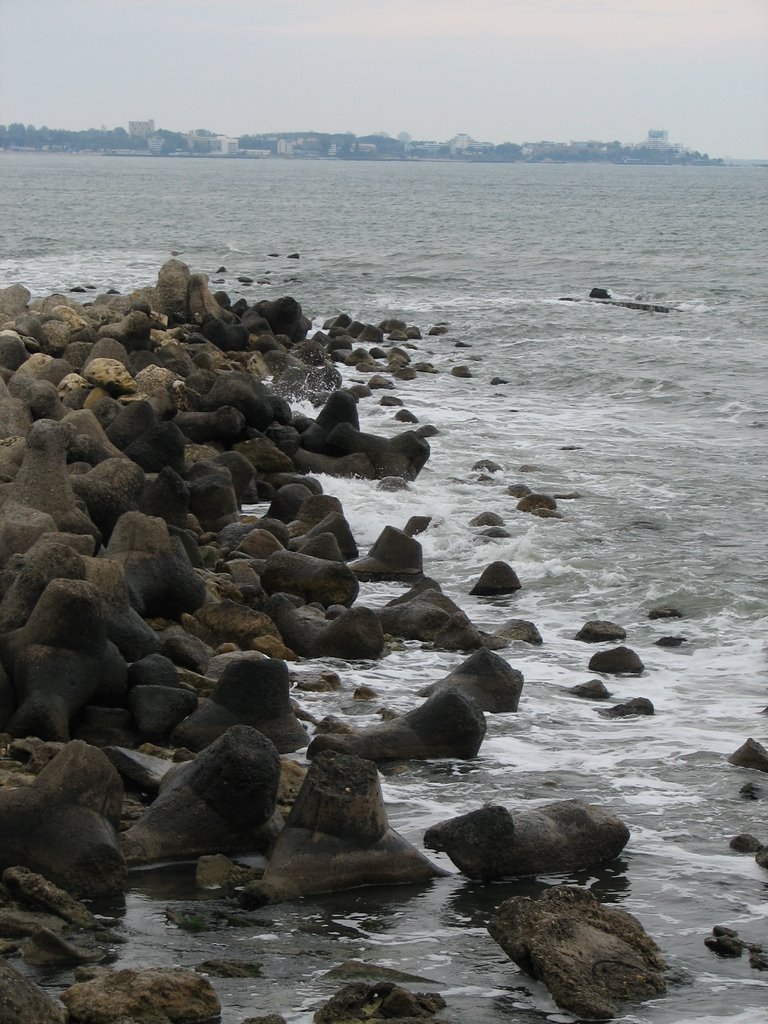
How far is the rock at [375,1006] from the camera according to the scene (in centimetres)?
545

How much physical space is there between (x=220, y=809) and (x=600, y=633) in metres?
5.24

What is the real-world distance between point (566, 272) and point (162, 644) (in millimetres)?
42733

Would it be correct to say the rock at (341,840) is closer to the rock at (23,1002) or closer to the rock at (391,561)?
the rock at (23,1002)

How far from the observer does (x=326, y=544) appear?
13125 mm

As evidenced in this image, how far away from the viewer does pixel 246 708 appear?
28.0ft

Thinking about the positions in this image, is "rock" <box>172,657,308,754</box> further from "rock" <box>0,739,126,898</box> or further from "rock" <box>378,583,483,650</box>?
"rock" <box>378,583,483,650</box>

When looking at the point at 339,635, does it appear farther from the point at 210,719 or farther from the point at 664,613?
the point at 664,613

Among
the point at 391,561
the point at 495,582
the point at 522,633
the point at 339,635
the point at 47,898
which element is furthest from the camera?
the point at 391,561

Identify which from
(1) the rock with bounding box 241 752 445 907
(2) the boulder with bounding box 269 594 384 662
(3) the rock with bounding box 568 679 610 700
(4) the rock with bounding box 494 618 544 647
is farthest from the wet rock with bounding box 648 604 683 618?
(1) the rock with bounding box 241 752 445 907

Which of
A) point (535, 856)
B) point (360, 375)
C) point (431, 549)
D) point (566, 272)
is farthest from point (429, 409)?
point (566, 272)

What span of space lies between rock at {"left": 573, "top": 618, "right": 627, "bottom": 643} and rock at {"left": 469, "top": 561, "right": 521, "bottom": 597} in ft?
4.69

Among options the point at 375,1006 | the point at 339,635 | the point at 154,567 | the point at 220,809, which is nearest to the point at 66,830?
the point at 220,809

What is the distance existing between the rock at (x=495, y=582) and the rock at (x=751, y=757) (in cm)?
441

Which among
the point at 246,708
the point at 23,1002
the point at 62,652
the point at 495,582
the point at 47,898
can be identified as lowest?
the point at 495,582
